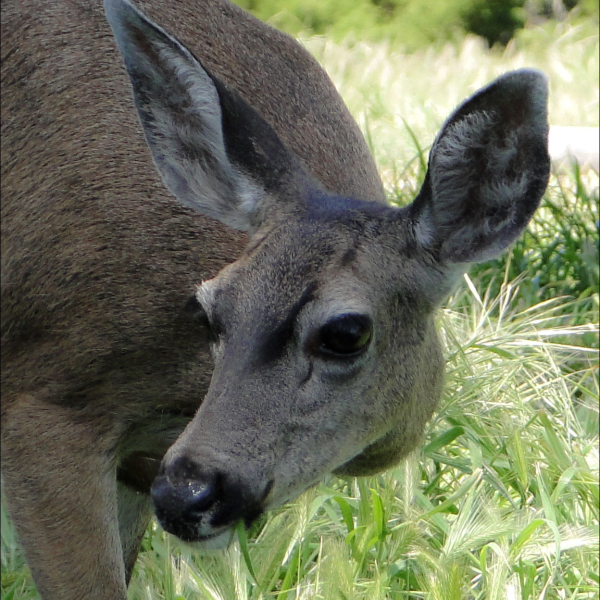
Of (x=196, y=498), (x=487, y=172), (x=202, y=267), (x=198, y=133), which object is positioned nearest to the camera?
(x=196, y=498)

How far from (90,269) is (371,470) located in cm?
118

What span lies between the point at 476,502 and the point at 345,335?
1.09 m

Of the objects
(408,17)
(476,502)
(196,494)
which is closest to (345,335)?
(196,494)

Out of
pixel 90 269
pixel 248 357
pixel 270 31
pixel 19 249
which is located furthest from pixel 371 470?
pixel 270 31

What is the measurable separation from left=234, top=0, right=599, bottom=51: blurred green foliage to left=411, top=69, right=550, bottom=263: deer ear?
12.2m

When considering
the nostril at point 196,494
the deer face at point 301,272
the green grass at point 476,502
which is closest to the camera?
the nostril at point 196,494

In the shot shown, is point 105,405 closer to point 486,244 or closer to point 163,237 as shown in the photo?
point 163,237

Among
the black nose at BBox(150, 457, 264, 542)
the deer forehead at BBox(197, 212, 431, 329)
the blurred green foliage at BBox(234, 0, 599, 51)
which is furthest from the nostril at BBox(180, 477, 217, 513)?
the blurred green foliage at BBox(234, 0, 599, 51)

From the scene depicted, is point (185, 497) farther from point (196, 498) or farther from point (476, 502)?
point (476, 502)

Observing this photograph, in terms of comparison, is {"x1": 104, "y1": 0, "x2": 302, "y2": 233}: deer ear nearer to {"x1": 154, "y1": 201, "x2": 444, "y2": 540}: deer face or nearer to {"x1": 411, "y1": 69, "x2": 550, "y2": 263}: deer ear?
{"x1": 154, "y1": 201, "x2": 444, "y2": 540}: deer face

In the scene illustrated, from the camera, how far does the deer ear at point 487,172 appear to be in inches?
124

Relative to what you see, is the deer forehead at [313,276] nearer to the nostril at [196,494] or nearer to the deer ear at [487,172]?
the deer ear at [487,172]

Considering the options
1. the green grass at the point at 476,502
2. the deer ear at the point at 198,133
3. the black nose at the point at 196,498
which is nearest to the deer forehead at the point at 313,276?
the deer ear at the point at 198,133

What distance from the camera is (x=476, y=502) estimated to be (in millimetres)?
3951
